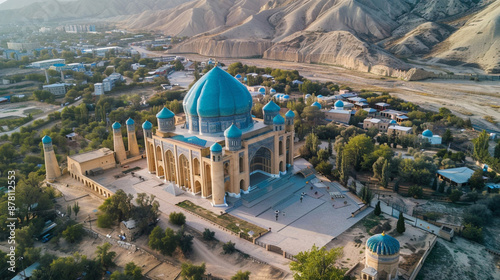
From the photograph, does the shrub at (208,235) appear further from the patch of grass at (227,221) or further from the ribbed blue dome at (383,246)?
the ribbed blue dome at (383,246)

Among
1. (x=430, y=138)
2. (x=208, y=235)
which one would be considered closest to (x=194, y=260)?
(x=208, y=235)

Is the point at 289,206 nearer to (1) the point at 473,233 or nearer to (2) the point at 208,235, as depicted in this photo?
(2) the point at 208,235

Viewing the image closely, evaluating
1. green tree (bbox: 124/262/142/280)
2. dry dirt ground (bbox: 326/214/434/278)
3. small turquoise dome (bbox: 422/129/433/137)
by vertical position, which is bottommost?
dry dirt ground (bbox: 326/214/434/278)

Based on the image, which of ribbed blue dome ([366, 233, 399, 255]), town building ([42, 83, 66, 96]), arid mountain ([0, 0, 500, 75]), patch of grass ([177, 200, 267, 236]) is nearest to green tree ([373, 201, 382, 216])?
ribbed blue dome ([366, 233, 399, 255])

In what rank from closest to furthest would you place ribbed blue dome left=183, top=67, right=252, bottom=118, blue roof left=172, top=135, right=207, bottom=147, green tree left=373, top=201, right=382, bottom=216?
green tree left=373, top=201, right=382, bottom=216 < blue roof left=172, top=135, right=207, bottom=147 < ribbed blue dome left=183, top=67, right=252, bottom=118

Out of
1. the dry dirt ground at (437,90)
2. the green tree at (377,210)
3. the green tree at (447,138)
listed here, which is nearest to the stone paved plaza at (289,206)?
the green tree at (377,210)

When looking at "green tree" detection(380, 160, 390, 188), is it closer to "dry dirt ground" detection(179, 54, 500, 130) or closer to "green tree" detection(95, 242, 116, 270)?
"green tree" detection(95, 242, 116, 270)
